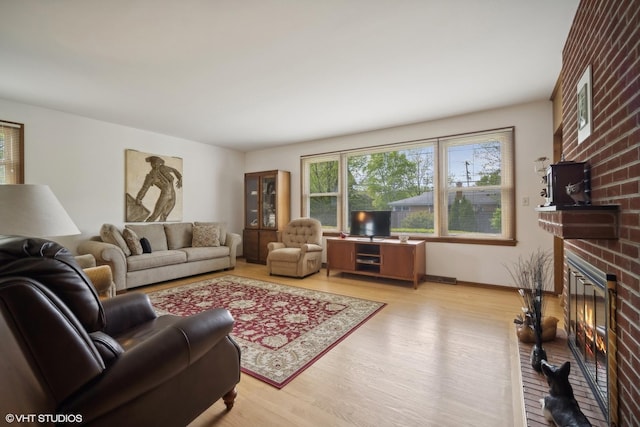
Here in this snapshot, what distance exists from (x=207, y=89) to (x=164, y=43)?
875mm

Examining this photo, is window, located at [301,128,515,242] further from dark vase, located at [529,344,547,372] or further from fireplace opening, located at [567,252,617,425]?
dark vase, located at [529,344,547,372]

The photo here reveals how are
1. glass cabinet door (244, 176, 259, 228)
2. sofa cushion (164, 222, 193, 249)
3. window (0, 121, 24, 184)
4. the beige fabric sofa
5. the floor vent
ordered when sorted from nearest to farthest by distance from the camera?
window (0, 121, 24, 184), the beige fabric sofa, the floor vent, sofa cushion (164, 222, 193, 249), glass cabinet door (244, 176, 259, 228)

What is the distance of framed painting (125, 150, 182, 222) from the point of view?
4.56 meters

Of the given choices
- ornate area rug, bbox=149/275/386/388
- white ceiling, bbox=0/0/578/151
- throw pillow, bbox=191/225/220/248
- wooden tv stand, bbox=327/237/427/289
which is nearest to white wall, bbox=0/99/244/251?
white ceiling, bbox=0/0/578/151

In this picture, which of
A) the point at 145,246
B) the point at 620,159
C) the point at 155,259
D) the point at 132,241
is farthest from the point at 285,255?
the point at 620,159

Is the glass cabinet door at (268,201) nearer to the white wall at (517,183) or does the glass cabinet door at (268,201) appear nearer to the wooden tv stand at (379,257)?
the wooden tv stand at (379,257)

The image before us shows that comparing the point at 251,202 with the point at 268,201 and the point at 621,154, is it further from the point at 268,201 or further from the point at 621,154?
the point at 621,154

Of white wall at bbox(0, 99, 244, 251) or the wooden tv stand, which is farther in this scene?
the wooden tv stand

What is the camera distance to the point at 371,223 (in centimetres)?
450

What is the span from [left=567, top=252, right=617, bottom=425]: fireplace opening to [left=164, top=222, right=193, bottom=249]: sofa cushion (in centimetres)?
513

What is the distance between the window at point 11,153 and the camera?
11.1 feet

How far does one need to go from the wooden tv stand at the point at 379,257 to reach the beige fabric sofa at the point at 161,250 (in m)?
2.02

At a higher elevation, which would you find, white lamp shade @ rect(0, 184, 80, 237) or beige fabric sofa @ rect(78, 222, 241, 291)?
white lamp shade @ rect(0, 184, 80, 237)

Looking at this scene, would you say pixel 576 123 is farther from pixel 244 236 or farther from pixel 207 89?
pixel 244 236
